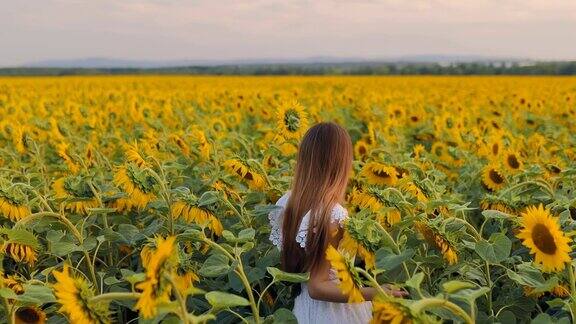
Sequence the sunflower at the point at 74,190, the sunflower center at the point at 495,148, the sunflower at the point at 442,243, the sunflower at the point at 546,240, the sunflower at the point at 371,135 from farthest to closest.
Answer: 1. the sunflower at the point at 371,135
2. the sunflower center at the point at 495,148
3. the sunflower at the point at 74,190
4. the sunflower at the point at 442,243
5. the sunflower at the point at 546,240

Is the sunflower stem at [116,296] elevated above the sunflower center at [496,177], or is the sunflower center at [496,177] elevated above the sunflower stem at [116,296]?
the sunflower stem at [116,296]

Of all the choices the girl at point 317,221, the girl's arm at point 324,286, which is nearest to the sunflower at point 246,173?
the girl at point 317,221

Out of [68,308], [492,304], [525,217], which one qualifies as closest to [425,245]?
[492,304]

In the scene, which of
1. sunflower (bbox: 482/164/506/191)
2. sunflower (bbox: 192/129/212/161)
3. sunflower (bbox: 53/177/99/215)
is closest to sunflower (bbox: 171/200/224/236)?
sunflower (bbox: 53/177/99/215)

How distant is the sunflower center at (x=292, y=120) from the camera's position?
402 centimetres

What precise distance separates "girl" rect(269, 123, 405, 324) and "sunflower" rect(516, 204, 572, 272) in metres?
0.59

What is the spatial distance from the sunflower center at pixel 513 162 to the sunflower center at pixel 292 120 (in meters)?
1.19

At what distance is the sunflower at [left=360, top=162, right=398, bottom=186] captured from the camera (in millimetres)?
3293

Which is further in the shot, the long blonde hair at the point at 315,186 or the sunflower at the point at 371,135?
the sunflower at the point at 371,135

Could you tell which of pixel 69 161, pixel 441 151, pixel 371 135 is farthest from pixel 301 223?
pixel 441 151

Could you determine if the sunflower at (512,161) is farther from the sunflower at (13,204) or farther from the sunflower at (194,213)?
the sunflower at (13,204)

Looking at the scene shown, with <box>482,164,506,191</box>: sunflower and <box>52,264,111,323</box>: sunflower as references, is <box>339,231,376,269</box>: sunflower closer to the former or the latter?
<box>52,264,111,323</box>: sunflower

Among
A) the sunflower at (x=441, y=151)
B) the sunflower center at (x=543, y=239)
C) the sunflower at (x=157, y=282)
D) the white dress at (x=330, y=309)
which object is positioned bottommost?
the sunflower at (x=441, y=151)

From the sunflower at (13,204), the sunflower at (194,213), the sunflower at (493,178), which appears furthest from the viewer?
the sunflower at (493,178)
